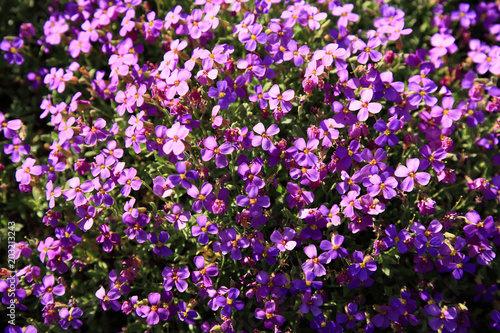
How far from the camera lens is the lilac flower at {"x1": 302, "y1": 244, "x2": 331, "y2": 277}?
306cm

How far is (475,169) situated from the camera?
12.1 feet

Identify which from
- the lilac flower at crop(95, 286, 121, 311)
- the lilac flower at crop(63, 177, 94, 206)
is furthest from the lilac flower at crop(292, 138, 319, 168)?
the lilac flower at crop(95, 286, 121, 311)

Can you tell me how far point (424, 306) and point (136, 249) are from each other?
2359 mm

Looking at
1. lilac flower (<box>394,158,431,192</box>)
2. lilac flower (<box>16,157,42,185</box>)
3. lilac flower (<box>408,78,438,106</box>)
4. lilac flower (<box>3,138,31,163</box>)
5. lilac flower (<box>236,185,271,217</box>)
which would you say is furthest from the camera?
lilac flower (<box>3,138,31,163</box>)

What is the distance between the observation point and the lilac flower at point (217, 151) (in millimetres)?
3053

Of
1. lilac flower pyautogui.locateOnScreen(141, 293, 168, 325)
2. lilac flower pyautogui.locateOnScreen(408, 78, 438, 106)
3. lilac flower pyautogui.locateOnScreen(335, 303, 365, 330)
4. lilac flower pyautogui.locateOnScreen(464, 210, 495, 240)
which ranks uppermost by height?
lilac flower pyautogui.locateOnScreen(408, 78, 438, 106)

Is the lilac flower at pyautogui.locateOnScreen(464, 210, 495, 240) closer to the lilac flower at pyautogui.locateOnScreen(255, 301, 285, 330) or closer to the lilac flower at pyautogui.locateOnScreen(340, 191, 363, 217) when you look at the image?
the lilac flower at pyautogui.locateOnScreen(340, 191, 363, 217)

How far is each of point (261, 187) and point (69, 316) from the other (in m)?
1.80

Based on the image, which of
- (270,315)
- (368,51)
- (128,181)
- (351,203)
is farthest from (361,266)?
(128,181)

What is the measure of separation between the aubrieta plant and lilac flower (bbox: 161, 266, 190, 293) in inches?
0.6

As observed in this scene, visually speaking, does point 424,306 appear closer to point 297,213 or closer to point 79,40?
point 297,213

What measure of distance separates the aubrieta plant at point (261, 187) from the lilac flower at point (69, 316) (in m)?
0.01

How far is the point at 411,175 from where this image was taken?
314 cm

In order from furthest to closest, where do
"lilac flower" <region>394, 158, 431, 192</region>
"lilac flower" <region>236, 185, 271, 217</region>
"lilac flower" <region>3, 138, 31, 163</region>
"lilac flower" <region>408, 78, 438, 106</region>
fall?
"lilac flower" <region>3, 138, 31, 163</region> < "lilac flower" <region>408, 78, 438, 106</region> < "lilac flower" <region>394, 158, 431, 192</region> < "lilac flower" <region>236, 185, 271, 217</region>
